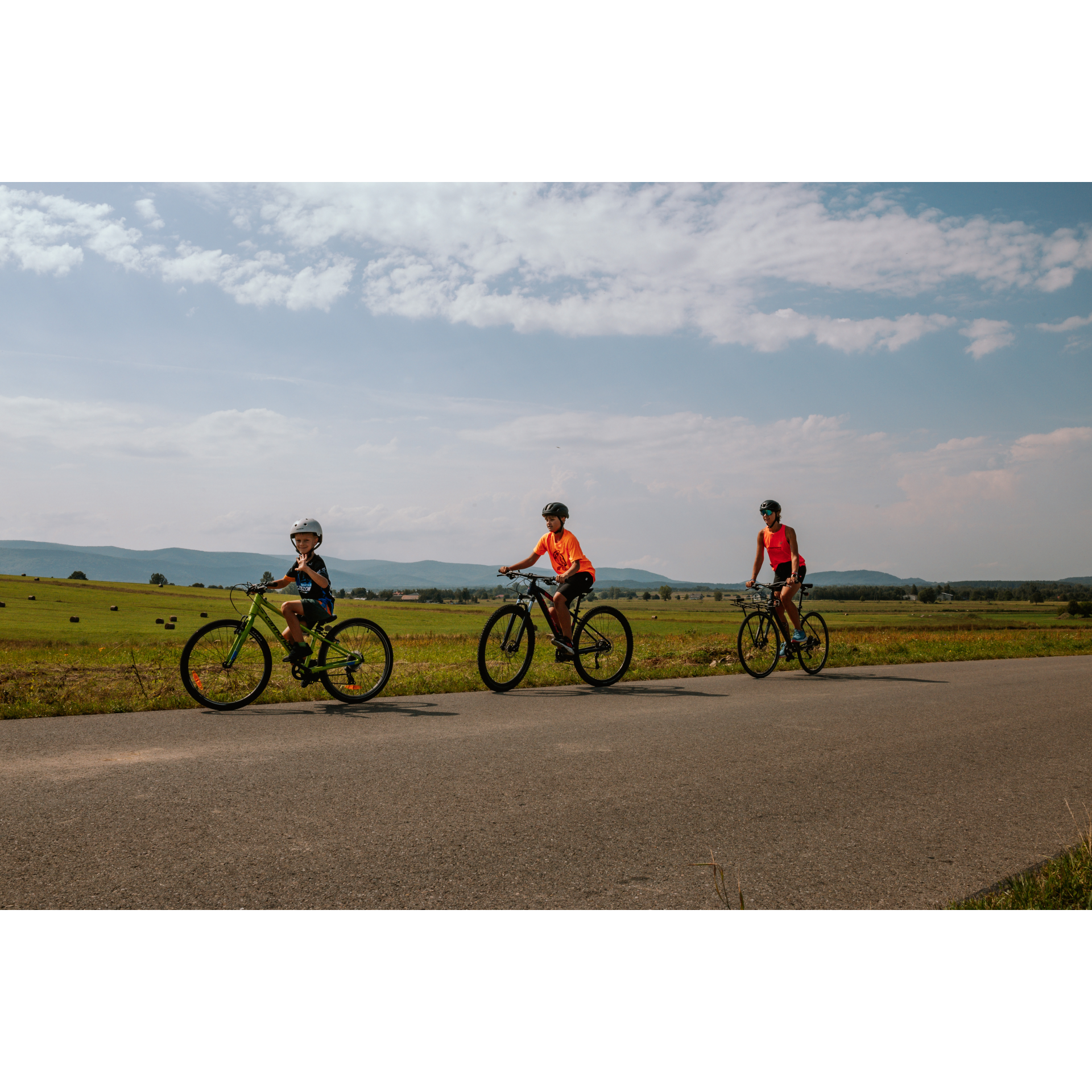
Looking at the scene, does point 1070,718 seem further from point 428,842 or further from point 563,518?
point 428,842

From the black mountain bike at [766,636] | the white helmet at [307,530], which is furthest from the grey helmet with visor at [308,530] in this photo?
the black mountain bike at [766,636]

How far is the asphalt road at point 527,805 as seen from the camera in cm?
369

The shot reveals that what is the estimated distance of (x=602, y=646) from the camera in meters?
10.9

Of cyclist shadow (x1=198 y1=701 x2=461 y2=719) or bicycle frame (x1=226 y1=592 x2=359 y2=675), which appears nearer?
cyclist shadow (x1=198 y1=701 x2=461 y2=719)

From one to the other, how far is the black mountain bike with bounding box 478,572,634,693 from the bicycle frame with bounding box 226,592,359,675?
165cm

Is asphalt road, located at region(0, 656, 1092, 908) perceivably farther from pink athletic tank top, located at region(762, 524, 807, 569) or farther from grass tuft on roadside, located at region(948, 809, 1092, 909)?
pink athletic tank top, located at region(762, 524, 807, 569)

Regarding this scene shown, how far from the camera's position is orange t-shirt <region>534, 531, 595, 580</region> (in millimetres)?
10570

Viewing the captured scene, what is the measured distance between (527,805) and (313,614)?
194 inches

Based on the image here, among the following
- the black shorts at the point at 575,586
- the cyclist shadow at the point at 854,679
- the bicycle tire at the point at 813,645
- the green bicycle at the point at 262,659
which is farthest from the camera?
the bicycle tire at the point at 813,645

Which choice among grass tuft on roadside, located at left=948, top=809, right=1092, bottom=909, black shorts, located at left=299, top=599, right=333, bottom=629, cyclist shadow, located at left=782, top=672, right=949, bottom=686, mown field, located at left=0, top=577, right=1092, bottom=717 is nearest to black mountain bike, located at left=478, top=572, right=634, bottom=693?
mown field, located at left=0, top=577, right=1092, bottom=717

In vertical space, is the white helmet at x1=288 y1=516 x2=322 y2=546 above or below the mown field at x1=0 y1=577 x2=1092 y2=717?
above

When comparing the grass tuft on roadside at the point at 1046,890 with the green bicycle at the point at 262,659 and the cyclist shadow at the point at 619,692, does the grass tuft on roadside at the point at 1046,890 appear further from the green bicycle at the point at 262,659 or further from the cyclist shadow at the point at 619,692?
the green bicycle at the point at 262,659

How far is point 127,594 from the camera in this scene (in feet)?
210

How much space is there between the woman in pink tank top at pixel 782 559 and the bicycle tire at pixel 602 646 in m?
2.50
